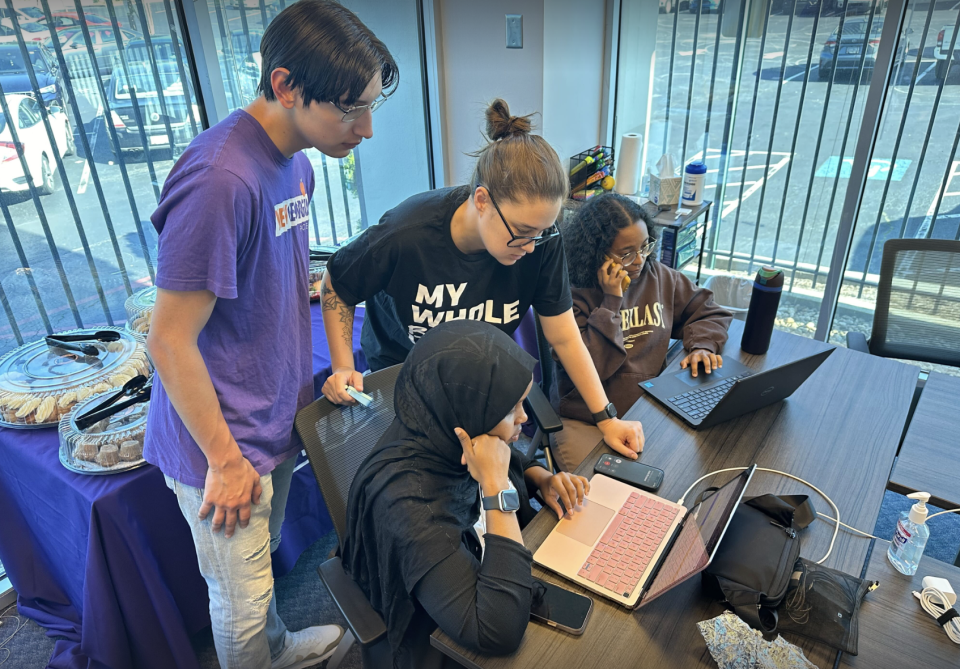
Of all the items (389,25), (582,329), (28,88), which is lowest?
(582,329)

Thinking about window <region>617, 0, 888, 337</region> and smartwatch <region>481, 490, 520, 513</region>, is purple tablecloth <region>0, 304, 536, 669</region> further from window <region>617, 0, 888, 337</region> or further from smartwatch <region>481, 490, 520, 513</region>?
window <region>617, 0, 888, 337</region>

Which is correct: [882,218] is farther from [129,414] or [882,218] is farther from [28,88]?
Result: [28,88]

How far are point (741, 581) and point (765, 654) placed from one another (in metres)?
0.11

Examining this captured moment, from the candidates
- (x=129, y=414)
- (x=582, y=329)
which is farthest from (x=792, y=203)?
(x=129, y=414)

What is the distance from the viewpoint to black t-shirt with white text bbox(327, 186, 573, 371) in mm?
1437

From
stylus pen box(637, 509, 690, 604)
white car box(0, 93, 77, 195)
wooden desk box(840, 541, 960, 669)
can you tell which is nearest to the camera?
wooden desk box(840, 541, 960, 669)

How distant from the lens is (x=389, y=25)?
9.69ft

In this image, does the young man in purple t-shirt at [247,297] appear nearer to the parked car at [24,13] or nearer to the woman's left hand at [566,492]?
the woman's left hand at [566,492]

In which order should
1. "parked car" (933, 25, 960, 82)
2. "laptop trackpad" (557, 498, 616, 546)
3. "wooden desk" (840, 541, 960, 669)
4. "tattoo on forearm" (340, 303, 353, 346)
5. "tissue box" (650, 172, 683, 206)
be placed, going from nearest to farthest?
"wooden desk" (840, 541, 960, 669) → "laptop trackpad" (557, 498, 616, 546) → "tattoo on forearm" (340, 303, 353, 346) → "parked car" (933, 25, 960, 82) → "tissue box" (650, 172, 683, 206)

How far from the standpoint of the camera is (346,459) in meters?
1.29

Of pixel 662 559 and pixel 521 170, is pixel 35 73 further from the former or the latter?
pixel 662 559

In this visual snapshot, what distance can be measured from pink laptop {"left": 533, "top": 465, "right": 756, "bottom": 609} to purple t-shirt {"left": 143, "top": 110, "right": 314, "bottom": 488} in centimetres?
62

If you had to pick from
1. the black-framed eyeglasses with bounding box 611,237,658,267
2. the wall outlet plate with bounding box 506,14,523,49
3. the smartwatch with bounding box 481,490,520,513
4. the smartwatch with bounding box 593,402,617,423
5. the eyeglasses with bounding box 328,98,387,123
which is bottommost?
the smartwatch with bounding box 593,402,617,423

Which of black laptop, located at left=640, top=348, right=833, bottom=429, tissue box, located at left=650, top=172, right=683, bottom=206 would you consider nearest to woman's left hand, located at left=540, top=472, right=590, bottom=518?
black laptop, located at left=640, top=348, right=833, bottom=429
